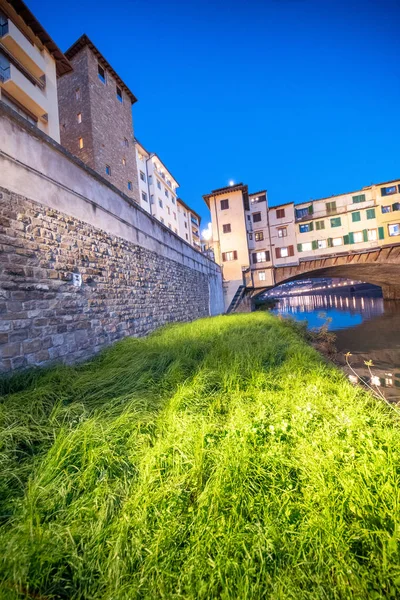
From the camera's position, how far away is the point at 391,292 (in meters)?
28.6

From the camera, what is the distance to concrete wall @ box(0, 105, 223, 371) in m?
3.68

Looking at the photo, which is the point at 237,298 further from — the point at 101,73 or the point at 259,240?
the point at 101,73

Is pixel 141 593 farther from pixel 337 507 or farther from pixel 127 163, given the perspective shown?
pixel 127 163

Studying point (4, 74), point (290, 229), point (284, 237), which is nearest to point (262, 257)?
point (284, 237)

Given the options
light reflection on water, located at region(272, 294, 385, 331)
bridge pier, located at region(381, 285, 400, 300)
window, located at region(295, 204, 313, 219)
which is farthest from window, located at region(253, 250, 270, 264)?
bridge pier, located at region(381, 285, 400, 300)

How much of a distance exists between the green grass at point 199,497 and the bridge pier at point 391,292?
33.1 metres

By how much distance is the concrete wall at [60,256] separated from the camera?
3.68 meters

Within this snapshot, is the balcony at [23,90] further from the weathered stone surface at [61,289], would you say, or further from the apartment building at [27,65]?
the weathered stone surface at [61,289]

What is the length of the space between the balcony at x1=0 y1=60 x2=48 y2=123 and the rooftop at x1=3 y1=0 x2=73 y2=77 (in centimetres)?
250

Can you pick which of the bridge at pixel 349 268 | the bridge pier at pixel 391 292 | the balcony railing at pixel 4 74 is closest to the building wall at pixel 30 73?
the balcony railing at pixel 4 74

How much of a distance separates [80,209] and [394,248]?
25.7 metres

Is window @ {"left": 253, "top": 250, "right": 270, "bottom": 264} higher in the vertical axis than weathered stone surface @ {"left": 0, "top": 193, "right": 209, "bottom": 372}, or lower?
higher

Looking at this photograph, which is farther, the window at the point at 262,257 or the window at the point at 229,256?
the window at the point at 262,257

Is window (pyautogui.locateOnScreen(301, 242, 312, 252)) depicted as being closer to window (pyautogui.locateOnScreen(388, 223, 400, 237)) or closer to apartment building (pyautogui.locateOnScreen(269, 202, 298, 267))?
apartment building (pyautogui.locateOnScreen(269, 202, 298, 267))
